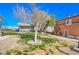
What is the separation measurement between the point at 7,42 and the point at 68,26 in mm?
871

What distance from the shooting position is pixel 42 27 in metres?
3.01

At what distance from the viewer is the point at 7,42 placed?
2994 mm

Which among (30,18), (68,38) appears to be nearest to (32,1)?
(30,18)

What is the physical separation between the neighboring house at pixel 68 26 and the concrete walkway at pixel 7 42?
0.61 metres

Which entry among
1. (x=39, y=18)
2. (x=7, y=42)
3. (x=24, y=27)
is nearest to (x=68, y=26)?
(x=39, y=18)

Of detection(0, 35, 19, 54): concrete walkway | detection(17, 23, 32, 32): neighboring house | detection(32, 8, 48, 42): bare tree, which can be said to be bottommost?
detection(0, 35, 19, 54): concrete walkway

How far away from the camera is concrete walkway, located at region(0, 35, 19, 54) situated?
9.70ft

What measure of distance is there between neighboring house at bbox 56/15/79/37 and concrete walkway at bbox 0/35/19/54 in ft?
2.00

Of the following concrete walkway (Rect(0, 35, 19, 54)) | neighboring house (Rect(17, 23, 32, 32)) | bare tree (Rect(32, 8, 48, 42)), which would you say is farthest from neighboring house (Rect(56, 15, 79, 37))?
concrete walkway (Rect(0, 35, 19, 54))

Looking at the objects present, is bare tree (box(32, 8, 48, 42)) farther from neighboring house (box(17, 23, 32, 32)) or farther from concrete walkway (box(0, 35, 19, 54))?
concrete walkway (box(0, 35, 19, 54))

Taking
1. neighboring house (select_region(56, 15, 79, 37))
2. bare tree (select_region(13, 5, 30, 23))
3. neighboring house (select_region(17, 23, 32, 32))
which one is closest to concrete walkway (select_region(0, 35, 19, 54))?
neighboring house (select_region(17, 23, 32, 32))

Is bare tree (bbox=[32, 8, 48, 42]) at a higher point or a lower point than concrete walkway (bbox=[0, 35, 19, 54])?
higher

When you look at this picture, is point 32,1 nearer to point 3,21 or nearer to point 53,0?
point 53,0

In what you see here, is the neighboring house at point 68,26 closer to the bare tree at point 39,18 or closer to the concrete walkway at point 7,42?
the bare tree at point 39,18
